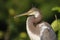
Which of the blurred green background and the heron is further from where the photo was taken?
the blurred green background

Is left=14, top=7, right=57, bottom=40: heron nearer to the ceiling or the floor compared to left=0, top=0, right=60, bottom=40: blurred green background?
nearer to the floor

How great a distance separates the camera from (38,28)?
3.62 meters

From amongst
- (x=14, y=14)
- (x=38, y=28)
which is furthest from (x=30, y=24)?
(x=14, y=14)

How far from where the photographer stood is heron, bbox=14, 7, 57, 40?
357 cm

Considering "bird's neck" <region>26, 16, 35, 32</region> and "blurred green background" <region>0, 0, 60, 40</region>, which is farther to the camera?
"blurred green background" <region>0, 0, 60, 40</region>

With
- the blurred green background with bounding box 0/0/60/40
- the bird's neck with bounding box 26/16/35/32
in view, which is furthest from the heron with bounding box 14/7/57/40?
the blurred green background with bounding box 0/0/60/40

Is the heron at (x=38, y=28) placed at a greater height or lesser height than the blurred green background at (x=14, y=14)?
lesser

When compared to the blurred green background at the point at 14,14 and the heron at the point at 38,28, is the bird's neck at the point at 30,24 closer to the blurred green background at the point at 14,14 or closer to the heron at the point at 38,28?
the heron at the point at 38,28

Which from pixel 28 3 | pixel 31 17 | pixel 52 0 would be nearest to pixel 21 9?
pixel 28 3

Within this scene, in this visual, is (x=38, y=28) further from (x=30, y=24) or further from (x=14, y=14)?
(x=14, y=14)

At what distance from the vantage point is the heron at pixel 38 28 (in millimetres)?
3574

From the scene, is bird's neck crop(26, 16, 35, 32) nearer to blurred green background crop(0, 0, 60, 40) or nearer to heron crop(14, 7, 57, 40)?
heron crop(14, 7, 57, 40)

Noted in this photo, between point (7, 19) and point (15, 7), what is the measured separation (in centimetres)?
29

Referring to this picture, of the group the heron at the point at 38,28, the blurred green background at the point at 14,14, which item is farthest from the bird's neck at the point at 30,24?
the blurred green background at the point at 14,14
